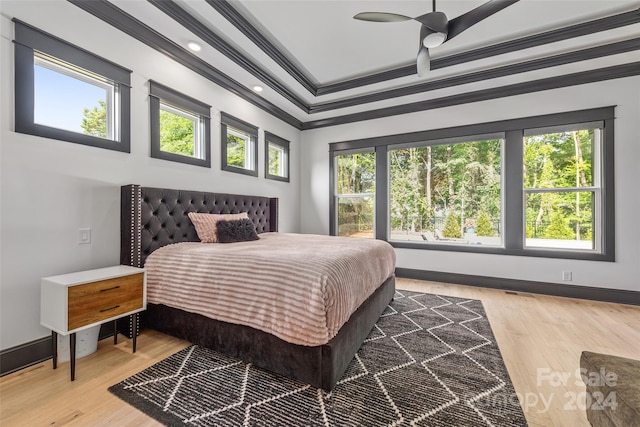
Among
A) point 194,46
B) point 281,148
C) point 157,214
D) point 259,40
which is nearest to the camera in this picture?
point 157,214

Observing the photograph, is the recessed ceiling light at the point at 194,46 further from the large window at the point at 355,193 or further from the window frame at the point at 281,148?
the large window at the point at 355,193

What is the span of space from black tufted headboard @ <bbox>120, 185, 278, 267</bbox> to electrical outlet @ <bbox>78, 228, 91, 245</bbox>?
23cm

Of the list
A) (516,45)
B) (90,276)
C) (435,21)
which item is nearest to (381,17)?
(435,21)

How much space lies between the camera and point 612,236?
3.25 meters

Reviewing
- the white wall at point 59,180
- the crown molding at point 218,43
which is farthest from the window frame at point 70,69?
the crown molding at point 218,43

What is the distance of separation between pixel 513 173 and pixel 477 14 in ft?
8.29

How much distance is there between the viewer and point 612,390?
0.89 metres

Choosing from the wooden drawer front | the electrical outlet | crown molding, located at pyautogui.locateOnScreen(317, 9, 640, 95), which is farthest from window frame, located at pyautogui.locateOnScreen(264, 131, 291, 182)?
the wooden drawer front

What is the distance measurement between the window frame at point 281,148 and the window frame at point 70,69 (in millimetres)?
2112

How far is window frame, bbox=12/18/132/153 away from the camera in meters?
1.88

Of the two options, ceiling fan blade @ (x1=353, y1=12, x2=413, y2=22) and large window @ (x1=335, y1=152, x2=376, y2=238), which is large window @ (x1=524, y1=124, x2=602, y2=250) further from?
ceiling fan blade @ (x1=353, y1=12, x2=413, y2=22)

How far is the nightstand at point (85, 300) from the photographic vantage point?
1.71 meters

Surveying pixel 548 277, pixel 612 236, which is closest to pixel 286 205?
pixel 548 277

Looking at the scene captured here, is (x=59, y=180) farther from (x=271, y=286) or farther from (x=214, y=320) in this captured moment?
(x=271, y=286)
